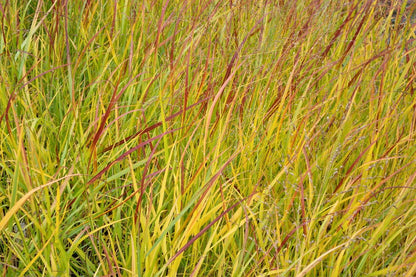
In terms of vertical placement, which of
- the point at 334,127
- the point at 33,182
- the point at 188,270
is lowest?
the point at 188,270

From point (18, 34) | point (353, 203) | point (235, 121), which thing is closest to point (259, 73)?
point (235, 121)

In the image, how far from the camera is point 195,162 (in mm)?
1152

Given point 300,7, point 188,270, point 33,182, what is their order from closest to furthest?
point 33,182 → point 188,270 → point 300,7

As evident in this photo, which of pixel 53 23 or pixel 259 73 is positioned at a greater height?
pixel 53 23

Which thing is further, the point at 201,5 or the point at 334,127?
the point at 201,5

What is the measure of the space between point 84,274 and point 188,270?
0.25m

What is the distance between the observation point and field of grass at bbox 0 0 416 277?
0.98 meters

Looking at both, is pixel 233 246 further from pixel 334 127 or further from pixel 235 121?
pixel 334 127

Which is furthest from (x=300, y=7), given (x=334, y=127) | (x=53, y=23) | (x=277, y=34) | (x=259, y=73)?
(x=53, y=23)

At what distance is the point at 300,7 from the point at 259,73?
85cm

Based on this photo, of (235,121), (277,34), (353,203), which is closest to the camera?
(353,203)

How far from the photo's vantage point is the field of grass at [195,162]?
3.22 ft

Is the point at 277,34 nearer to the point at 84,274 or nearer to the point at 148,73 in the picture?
the point at 148,73

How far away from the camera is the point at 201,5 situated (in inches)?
74.4
